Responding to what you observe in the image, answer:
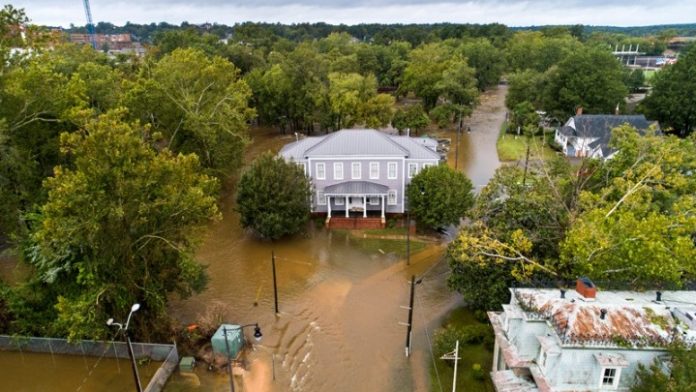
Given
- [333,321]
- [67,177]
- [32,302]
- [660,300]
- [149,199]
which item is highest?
[67,177]

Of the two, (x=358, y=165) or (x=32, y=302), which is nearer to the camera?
(x=32, y=302)

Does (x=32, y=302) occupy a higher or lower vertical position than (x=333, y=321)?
higher

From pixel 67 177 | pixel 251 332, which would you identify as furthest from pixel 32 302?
pixel 251 332

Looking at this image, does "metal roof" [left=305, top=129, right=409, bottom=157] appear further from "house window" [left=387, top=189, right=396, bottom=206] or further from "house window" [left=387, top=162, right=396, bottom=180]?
"house window" [left=387, top=189, right=396, bottom=206]

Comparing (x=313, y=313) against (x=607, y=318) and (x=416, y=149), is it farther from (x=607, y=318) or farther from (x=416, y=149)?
(x=416, y=149)

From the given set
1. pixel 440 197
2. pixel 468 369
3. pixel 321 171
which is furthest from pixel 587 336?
pixel 321 171

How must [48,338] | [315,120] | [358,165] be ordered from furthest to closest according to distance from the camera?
1. [315,120]
2. [358,165]
3. [48,338]

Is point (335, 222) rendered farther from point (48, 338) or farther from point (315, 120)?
point (315, 120)

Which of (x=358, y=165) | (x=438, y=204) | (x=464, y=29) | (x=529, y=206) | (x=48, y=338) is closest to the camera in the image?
(x=48, y=338)
